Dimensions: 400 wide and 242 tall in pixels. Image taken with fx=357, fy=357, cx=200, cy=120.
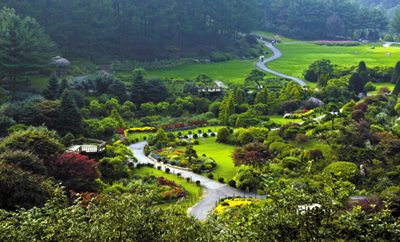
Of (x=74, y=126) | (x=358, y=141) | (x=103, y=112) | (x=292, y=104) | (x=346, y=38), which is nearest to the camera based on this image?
(x=358, y=141)

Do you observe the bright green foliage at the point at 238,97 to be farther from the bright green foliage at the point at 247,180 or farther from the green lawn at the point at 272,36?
the green lawn at the point at 272,36

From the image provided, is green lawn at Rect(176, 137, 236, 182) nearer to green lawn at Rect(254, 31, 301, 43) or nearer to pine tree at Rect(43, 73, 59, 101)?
pine tree at Rect(43, 73, 59, 101)

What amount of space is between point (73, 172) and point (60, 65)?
A: 39.8 m

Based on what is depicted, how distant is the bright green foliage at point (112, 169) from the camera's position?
25.9m

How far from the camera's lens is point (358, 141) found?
99.1 ft

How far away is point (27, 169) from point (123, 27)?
6711 centimetres

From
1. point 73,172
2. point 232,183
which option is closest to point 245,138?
point 232,183

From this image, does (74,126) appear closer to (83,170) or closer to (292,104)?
(83,170)

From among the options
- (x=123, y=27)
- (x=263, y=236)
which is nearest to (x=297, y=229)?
(x=263, y=236)

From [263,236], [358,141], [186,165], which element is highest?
[263,236]

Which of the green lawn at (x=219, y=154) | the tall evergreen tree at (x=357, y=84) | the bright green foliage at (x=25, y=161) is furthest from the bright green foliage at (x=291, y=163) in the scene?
the tall evergreen tree at (x=357, y=84)

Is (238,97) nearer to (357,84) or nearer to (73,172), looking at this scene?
(357,84)

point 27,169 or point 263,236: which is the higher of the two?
point 263,236

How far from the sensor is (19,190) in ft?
54.0
